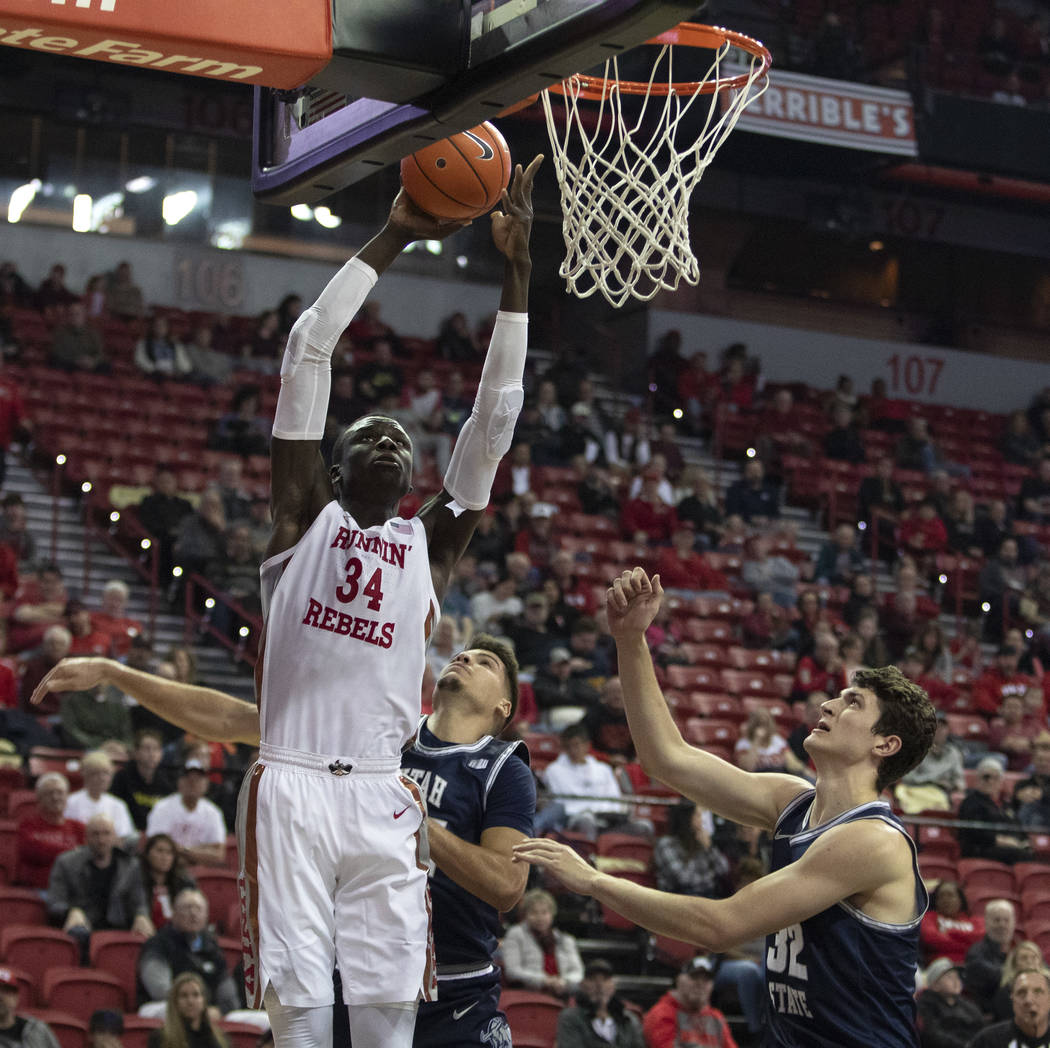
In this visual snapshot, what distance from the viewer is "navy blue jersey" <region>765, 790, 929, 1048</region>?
3.70 metres

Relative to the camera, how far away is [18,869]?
8.23 metres

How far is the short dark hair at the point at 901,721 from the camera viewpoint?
12.9 ft

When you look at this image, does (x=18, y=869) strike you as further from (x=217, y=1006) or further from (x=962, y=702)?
(x=962, y=702)

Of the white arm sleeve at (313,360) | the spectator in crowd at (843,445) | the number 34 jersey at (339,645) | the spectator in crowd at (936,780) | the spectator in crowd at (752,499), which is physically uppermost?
the spectator in crowd at (843,445)

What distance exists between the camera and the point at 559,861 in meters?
3.49

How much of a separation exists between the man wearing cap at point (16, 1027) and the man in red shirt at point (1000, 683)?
9066 millimetres

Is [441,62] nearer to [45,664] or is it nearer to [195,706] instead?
[195,706]

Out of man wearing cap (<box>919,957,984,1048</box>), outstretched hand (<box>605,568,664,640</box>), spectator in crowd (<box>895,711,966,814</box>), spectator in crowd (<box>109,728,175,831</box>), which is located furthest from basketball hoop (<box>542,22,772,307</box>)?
spectator in crowd (<box>895,711,966,814</box>)

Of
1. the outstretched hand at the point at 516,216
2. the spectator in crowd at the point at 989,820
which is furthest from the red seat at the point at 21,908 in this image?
the spectator in crowd at the point at 989,820

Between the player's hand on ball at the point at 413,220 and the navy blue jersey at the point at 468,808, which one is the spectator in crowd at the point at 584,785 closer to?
the navy blue jersey at the point at 468,808

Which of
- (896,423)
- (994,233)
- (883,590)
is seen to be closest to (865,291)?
(994,233)

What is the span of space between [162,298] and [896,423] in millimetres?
8398

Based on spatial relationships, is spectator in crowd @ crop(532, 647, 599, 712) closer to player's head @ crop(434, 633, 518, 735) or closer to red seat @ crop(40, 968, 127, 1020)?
red seat @ crop(40, 968, 127, 1020)

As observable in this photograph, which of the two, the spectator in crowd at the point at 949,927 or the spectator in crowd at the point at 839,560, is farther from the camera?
the spectator in crowd at the point at 839,560
